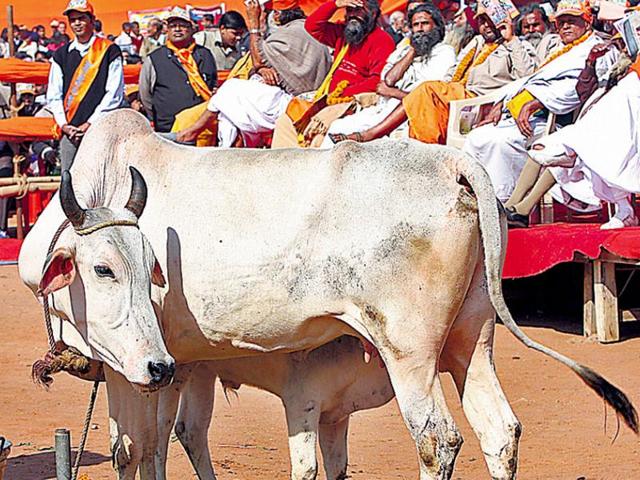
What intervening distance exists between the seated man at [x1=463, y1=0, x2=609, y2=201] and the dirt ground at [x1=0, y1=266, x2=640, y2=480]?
3.96 feet

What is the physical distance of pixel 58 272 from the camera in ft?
14.3

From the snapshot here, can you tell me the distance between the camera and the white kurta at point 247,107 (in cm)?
940

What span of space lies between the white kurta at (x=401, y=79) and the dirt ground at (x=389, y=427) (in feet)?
5.81

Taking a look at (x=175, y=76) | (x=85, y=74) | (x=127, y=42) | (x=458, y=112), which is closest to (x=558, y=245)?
Answer: (x=458, y=112)

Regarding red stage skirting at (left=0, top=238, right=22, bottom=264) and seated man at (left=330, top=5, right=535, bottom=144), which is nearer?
seated man at (left=330, top=5, right=535, bottom=144)

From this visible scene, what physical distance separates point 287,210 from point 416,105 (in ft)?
13.8

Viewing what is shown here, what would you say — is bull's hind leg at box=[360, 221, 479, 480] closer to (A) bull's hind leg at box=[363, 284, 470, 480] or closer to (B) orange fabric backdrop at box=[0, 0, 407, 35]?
(A) bull's hind leg at box=[363, 284, 470, 480]

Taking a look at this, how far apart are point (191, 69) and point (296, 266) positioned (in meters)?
6.58

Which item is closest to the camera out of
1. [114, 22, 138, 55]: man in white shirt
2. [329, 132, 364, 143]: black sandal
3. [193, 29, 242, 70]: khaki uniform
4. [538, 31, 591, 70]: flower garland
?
[538, 31, 591, 70]: flower garland

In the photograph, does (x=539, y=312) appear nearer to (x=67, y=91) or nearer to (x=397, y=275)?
(x=67, y=91)

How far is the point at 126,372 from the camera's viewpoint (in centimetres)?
425

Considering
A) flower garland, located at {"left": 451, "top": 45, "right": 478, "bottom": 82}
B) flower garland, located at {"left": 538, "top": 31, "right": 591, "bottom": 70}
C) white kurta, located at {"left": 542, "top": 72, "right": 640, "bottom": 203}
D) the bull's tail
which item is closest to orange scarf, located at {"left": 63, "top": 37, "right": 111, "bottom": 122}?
flower garland, located at {"left": 451, "top": 45, "right": 478, "bottom": 82}

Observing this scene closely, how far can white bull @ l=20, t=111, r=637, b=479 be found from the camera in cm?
430

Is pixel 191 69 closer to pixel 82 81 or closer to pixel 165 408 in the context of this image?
pixel 82 81
